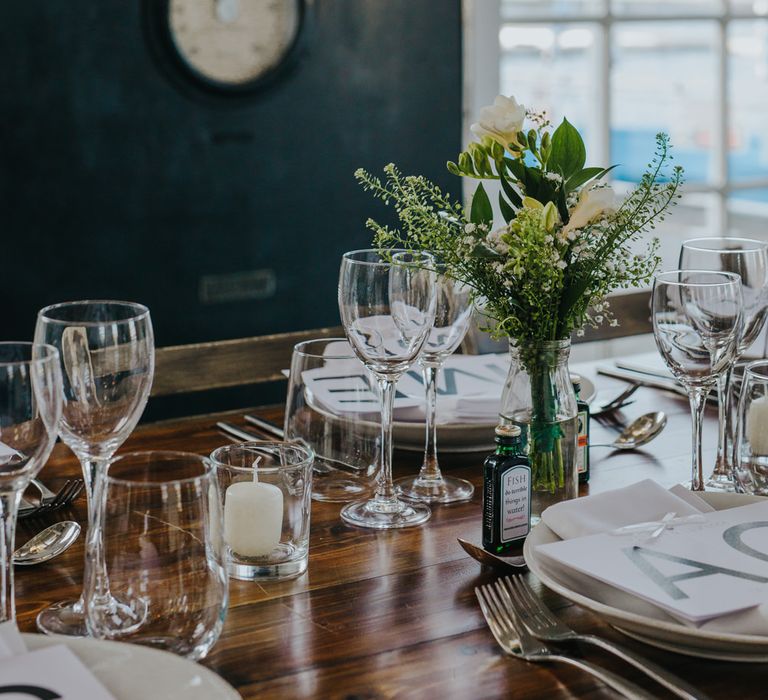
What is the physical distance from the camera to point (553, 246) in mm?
1011

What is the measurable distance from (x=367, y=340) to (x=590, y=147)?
268cm

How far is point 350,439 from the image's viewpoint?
3.73 ft

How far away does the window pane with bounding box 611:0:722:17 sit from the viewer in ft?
11.6

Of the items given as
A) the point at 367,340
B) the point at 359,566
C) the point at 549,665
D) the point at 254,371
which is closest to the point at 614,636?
the point at 549,665

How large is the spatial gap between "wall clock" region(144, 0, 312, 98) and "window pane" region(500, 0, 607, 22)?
64cm

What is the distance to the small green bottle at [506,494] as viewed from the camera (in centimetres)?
96

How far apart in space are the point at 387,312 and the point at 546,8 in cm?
263

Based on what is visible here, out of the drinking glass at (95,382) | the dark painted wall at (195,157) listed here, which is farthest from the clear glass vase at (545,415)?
the dark painted wall at (195,157)

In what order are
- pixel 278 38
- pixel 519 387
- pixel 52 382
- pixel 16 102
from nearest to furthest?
pixel 52 382
pixel 519 387
pixel 16 102
pixel 278 38

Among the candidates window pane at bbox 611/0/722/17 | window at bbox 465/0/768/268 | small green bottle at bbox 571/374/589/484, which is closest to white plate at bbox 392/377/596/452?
small green bottle at bbox 571/374/589/484

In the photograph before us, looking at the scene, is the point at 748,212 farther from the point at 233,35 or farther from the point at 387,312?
the point at 387,312

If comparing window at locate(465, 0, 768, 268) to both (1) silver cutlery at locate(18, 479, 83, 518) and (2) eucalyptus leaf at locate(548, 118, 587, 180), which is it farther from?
(1) silver cutlery at locate(18, 479, 83, 518)

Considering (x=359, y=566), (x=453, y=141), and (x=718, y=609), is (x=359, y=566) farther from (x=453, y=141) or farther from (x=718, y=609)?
(x=453, y=141)

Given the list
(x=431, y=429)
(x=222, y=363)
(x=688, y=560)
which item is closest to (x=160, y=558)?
(x=688, y=560)
